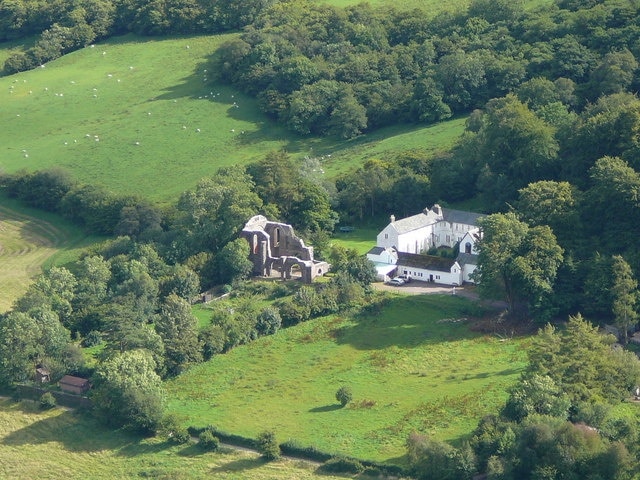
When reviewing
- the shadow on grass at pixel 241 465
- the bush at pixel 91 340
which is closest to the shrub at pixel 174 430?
the shadow on grass at pixel 241 465

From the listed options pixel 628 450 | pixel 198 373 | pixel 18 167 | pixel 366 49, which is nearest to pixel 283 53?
pixel 366 49

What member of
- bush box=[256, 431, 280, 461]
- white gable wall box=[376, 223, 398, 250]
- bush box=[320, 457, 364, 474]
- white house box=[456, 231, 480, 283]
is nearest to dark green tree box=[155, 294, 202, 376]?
bush box=[256, 431, 280, 461]

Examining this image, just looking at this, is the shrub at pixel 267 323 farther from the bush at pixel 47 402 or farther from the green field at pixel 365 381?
the bush at pixel 47 402

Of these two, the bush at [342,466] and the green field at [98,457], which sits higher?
the bush at [342,466]

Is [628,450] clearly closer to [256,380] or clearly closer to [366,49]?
[256,380]

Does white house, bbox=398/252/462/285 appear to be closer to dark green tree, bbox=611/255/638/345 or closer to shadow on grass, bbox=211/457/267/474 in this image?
dark green tree, bbox=611/255/638/345

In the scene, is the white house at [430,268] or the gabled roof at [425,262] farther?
the gabled roof at [425,262]

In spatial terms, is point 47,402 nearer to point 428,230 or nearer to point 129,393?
point 129,393
